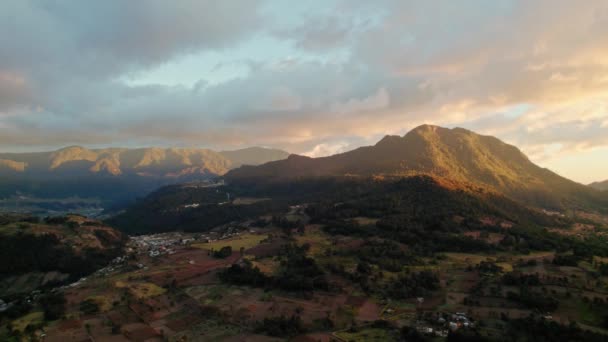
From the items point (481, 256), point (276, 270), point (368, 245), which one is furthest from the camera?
point (368, 245)

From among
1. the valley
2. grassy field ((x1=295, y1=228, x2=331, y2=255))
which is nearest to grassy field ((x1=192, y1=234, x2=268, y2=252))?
the valley

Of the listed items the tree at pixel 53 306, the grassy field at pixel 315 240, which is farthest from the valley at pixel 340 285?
the grassy field at pixel 315 240

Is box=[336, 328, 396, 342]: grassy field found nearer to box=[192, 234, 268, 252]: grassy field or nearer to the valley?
the valley

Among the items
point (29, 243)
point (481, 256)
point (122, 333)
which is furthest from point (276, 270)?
point (29, 243)

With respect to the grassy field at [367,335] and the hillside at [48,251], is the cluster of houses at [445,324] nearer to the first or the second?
the grassy field at [367,335]

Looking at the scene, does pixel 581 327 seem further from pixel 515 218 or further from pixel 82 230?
pixel 82 230

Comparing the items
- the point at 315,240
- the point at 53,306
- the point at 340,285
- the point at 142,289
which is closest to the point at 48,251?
the point at 53,306

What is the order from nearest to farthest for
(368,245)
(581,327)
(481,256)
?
(581,327) < (481,256) < (368,245)
